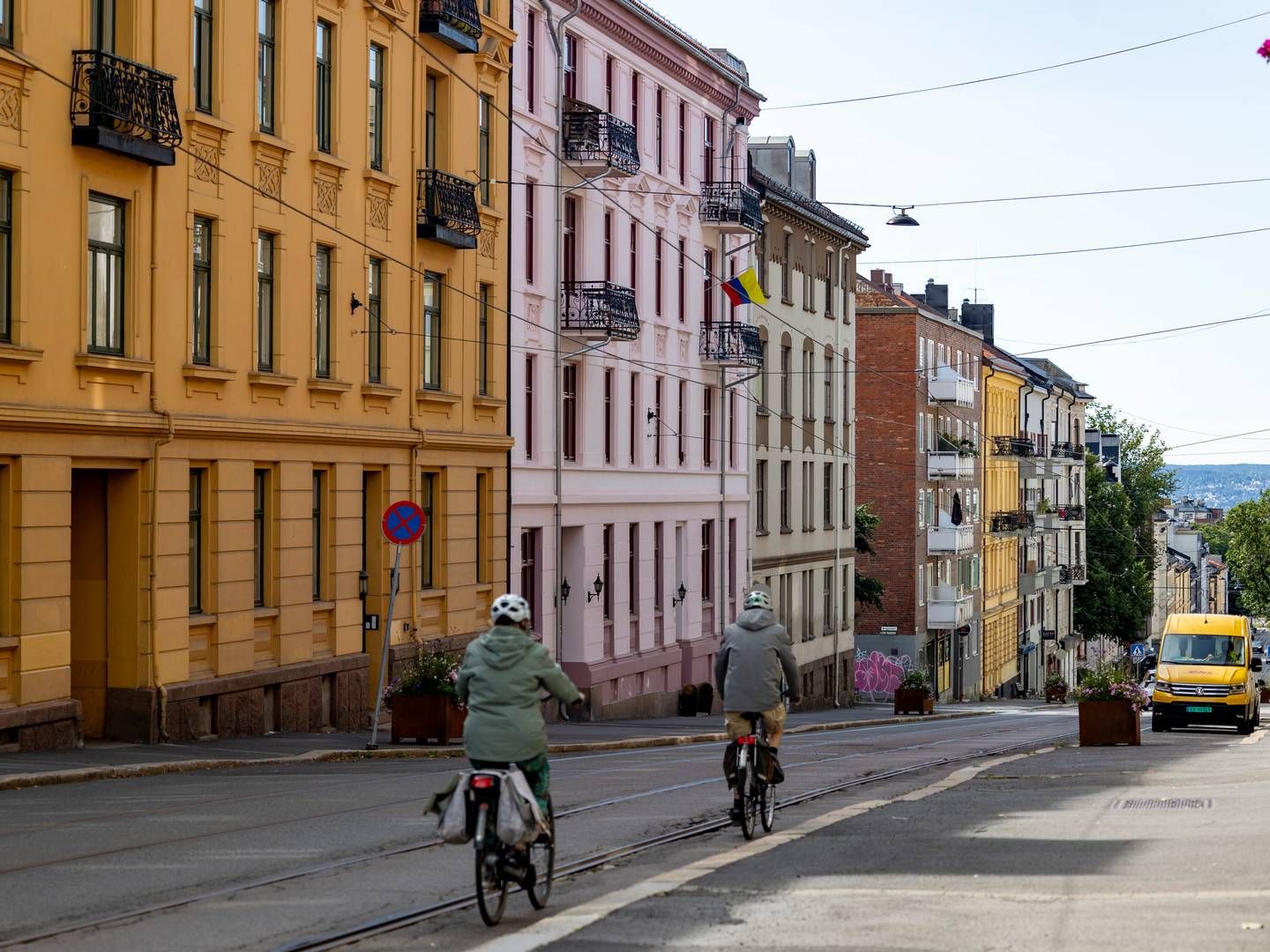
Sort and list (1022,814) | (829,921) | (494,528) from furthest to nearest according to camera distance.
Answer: (494,528) < (1022,814) < (829,921)

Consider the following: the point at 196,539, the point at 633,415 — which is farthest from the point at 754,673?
the point at 633,415

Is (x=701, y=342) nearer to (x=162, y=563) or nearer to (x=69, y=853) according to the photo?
(x=162, y=563)

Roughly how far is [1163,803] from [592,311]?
77.3 feet

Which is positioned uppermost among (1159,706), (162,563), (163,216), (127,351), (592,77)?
(592,77)

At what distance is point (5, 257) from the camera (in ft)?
68.9

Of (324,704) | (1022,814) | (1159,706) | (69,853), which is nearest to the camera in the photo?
(69,853)

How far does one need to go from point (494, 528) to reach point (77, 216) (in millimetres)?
15151

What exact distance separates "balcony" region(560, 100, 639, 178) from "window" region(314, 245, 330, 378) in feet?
36.4

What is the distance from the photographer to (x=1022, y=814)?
53.4 ft

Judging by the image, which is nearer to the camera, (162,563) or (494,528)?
(162,563)

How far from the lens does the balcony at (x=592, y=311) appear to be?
39.7 meters

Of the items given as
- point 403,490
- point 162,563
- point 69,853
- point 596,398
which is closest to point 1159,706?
point 596,398

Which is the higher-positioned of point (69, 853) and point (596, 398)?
point (596, 398)

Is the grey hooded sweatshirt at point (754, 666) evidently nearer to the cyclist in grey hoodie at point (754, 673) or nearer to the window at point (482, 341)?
the cyclist in grey hoodie at point (754, 673)
